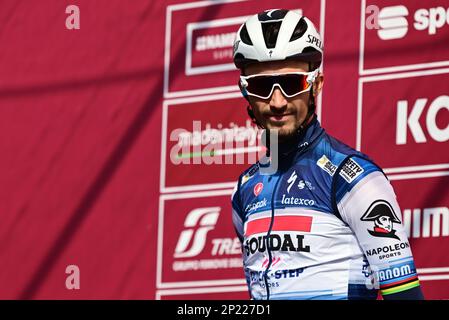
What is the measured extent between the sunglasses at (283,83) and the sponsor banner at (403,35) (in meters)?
1.57

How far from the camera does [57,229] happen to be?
6.91 meters

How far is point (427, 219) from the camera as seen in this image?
5621 millimetres

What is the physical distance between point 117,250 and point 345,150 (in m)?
2.76

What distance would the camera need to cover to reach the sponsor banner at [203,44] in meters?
6.39

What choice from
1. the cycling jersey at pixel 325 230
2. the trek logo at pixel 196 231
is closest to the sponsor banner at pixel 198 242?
the trek logo at pixel 196 231

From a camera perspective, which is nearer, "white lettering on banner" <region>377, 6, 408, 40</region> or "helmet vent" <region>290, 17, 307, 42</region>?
"helmet vent" <region>290, 17, 307, 42</region>

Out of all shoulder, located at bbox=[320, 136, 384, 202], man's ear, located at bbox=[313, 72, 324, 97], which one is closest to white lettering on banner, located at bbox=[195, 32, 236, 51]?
man's ear, located at bbox=[313, 72, 324, 97]

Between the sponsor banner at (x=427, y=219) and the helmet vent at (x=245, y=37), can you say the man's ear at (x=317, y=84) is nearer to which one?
the helmet vent at (x=245, y=37)

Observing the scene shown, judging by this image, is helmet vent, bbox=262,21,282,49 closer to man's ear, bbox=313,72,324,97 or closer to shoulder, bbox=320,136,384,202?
man's ear, bbox=313,72,324,97

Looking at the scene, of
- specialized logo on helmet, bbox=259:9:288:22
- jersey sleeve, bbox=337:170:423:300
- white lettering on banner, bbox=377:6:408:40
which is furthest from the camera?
white lettering on banner, bbox=377:6:408:40

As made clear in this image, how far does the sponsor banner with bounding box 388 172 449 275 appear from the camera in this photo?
18.3 ft
